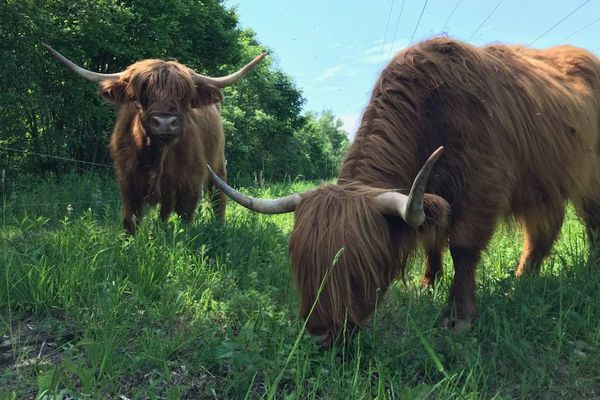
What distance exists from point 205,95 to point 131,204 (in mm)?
1353

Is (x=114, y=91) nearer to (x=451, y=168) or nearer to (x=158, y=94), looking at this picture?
(x=158, y=94)

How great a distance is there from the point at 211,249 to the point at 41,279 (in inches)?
66.6

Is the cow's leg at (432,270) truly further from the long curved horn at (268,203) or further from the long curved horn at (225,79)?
the long curved horn at (225,79)

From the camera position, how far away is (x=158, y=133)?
172 inches

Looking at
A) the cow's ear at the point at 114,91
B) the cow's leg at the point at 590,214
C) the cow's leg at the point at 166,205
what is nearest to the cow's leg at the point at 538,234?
the cow's leg at the point at 590,214

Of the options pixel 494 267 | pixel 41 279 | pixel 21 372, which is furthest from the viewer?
pixel 494 267

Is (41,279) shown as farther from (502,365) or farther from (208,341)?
(502,365)

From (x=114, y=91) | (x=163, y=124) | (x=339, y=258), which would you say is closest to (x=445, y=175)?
(x=339, y=258)

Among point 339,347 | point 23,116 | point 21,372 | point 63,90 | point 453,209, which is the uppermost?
point 63,90

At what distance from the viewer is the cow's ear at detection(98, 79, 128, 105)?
191 inches

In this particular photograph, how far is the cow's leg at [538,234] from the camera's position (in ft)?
14.4

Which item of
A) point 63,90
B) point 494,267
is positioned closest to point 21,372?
point 494,267

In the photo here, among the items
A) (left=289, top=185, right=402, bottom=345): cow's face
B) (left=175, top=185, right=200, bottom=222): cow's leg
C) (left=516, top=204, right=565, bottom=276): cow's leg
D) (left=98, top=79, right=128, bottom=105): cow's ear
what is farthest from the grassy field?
(left=98, top=79, right=128, bottom=105): cow's ear

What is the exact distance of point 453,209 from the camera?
3.48 m
